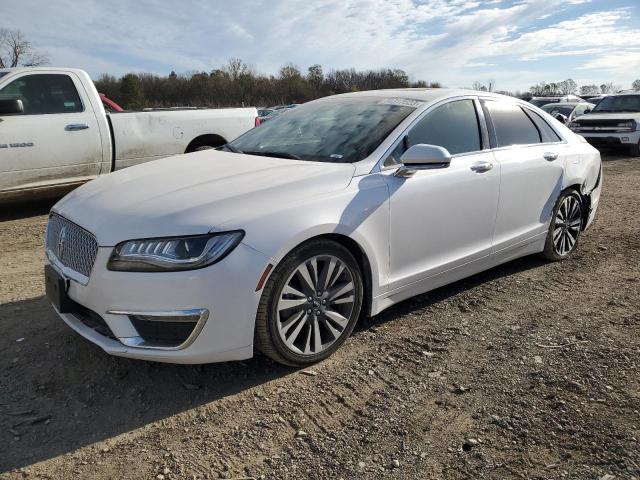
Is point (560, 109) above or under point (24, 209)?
above

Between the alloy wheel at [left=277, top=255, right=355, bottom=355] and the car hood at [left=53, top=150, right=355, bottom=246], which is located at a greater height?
the car hood at [left=53, top=150, right=355, bottom=246]

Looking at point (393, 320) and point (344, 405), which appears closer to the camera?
point (344, 405)

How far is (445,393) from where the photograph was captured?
9.59 ft

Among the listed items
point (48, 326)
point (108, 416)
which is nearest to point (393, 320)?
point (108, 416)

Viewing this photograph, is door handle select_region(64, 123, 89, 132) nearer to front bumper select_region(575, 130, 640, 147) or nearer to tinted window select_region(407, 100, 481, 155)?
tinted window select_region(407, 100, 481, 155)

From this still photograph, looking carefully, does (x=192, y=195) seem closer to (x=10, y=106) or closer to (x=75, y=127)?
(x=10, y=106)

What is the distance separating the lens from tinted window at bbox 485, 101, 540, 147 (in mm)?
4281

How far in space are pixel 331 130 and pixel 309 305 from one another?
4.54ft

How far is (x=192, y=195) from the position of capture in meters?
2.95

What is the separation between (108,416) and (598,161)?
16.1ft

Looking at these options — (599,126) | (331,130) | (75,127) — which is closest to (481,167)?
(331,130)

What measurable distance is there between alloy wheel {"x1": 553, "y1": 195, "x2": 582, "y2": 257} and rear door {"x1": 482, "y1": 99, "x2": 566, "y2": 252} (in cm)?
25

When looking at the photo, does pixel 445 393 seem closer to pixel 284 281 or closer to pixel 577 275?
pixel 284 281

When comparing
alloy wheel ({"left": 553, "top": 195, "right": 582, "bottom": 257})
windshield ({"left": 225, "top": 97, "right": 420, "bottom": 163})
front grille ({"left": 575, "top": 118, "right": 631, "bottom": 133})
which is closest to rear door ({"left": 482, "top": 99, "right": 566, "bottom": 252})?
alloy wheel ({"left": 553, "top": 195, "right": 582, "bottom": 257})
